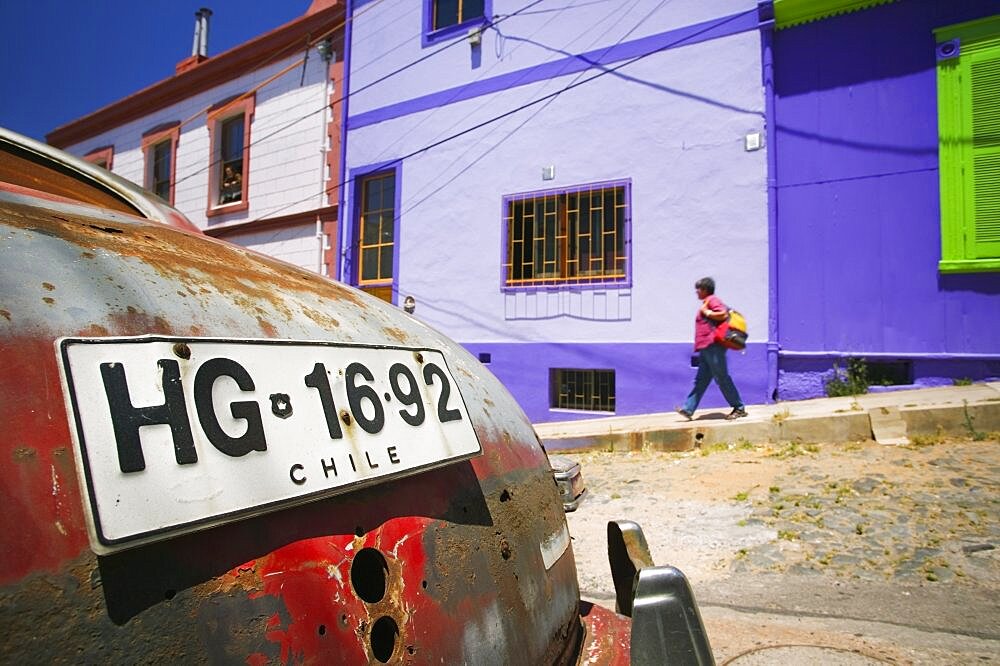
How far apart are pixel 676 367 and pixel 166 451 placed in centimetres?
727

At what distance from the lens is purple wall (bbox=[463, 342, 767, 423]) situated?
7199mm

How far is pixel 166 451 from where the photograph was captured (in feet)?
2.60

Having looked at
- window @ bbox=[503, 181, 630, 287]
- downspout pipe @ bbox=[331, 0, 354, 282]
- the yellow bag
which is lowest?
the yellow bag

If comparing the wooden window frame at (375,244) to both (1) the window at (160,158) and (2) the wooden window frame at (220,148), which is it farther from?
(1) the window at (160,158)

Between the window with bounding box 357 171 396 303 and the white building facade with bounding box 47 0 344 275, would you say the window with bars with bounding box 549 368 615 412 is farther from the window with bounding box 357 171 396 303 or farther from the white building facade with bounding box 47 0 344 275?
the white building facade with bounding box 47 0 344 275

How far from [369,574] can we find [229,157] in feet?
43.9

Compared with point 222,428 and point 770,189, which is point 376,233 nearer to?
point 770,189

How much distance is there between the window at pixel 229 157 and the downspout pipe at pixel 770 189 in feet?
30.7

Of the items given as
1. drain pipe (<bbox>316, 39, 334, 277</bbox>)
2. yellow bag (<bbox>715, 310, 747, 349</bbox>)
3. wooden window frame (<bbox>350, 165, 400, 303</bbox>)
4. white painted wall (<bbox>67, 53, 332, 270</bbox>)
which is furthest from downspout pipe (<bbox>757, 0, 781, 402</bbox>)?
white painted wall (<bbox>67, 53, 332, 270</bbox>)

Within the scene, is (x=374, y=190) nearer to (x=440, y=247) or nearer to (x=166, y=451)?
(x=440, y=247)

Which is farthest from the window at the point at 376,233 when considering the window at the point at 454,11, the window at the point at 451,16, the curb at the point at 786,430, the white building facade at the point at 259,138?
the curb at the point at 786,430

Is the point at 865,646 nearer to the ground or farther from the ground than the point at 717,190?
nearer to the ground

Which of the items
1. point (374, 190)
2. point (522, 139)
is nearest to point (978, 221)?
point (522, 139)

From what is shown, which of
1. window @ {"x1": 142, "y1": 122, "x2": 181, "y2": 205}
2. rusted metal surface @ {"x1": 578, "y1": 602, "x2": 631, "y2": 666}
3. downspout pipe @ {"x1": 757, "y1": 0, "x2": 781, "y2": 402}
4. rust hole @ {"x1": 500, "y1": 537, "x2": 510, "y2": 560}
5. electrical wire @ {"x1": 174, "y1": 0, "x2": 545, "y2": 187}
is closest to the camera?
rust hole @ {"x1": 500, "y1": 537, "x2": 510, "y2": 560}
